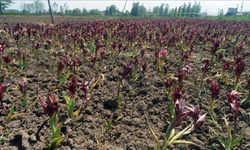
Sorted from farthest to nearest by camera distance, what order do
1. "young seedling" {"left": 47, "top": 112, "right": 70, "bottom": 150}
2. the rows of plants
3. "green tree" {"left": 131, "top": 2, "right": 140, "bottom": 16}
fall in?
1. "green tree" {"left": 131, "top": 2, "right": 140, "bottom": 16}
2. the rows of plants
3. "young seedling" {"left": 47, "top": 112, "right": 70, "bottom": 150}

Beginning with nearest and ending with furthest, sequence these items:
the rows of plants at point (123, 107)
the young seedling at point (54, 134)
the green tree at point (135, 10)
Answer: the young seedling at point (54, 134)
the rows of plants at point (123, 107)
the green tree at point (135, 10)

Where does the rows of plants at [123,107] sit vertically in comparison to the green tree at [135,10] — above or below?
below

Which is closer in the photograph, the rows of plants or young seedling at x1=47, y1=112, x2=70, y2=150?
young seedling at x1=47, y1=112, x2=70, y2=150

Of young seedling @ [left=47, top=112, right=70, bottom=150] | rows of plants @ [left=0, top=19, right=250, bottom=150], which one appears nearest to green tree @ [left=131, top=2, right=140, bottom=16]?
rows of plants @ [left=0, top=19, right=250, bottom=150]

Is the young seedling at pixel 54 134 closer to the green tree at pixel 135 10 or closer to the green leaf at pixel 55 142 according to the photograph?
the green leaf at pixel 55 142

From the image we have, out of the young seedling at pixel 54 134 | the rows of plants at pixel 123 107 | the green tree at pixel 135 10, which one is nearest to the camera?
the young seedling at pixel 54 134

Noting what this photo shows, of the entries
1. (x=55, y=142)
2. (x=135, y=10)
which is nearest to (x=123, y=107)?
(x=55, y=142)

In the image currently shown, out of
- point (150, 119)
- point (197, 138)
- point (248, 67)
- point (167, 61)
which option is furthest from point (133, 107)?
point (248, 67)

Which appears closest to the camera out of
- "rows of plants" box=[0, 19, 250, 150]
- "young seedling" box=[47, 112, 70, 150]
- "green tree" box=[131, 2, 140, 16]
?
"young seedling" box=[47, 112, 70, 150]

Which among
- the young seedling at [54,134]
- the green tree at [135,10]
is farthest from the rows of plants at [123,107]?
the green tree at [135,10]

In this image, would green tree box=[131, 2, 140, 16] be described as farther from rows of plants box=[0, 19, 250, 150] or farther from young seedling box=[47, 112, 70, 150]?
young seedling box=[47, 112, 70, 150]

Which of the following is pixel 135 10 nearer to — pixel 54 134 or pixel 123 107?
pixel 123 107

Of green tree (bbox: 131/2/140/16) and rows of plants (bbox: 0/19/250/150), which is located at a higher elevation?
green tree (bbox: 131/2/140/16)

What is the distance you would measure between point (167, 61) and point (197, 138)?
3.42 meters
